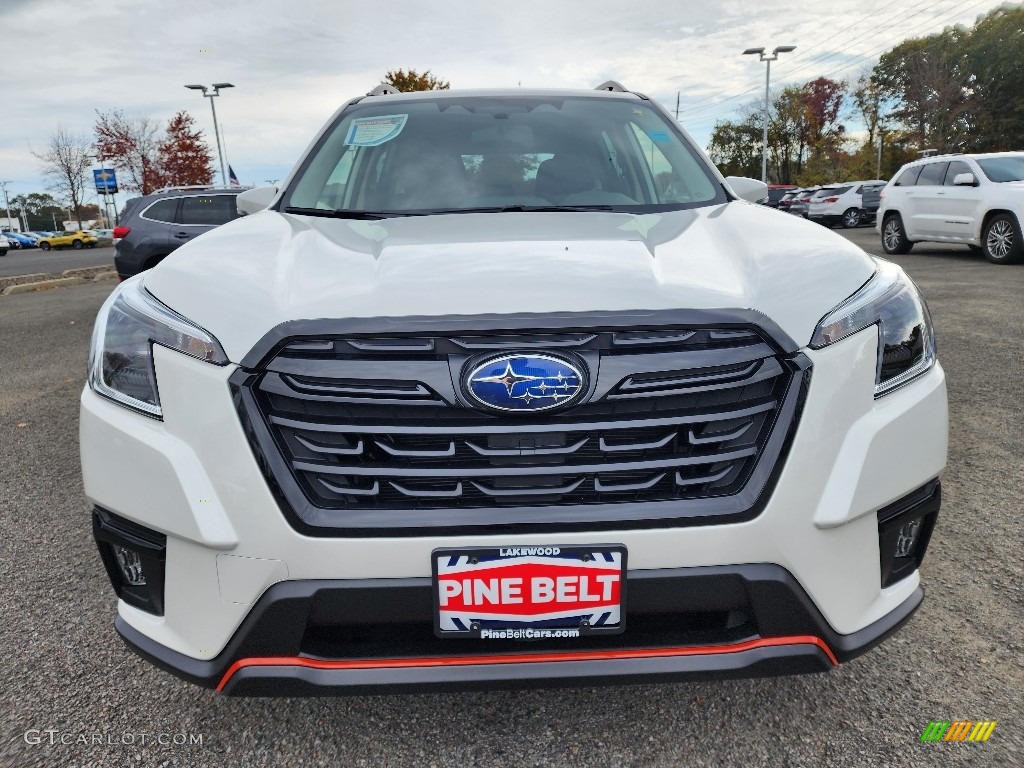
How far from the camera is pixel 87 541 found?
9.63ft

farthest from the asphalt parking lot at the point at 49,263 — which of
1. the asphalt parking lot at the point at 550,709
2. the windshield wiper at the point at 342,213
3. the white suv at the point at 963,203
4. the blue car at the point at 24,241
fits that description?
the blue car at the point at 24,241

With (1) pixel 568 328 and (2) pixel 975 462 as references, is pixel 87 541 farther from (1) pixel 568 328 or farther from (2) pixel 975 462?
(2) pixel 975 462

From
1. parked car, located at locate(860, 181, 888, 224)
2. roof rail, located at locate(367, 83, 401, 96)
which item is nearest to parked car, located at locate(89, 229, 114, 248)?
parked car, located at locate(860, 181, 888, 224)

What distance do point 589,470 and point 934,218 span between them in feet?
41.5

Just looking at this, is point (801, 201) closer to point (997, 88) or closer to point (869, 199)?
point (869, 199)

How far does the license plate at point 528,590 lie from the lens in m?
1.45

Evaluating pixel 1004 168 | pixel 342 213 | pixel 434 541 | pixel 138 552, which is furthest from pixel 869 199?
pixel 138 552

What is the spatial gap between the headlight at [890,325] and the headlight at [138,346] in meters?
1.22

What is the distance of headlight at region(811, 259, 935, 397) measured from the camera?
1.55m

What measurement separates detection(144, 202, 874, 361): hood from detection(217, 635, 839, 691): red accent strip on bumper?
0.59 m

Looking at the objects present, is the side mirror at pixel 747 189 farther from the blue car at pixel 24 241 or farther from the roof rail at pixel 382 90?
the blue car at pixel 24 241

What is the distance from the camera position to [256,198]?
285 centimetres

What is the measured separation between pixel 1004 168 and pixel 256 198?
11598 millimetres

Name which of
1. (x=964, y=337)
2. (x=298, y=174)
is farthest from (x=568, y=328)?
(x=964, y=337)
